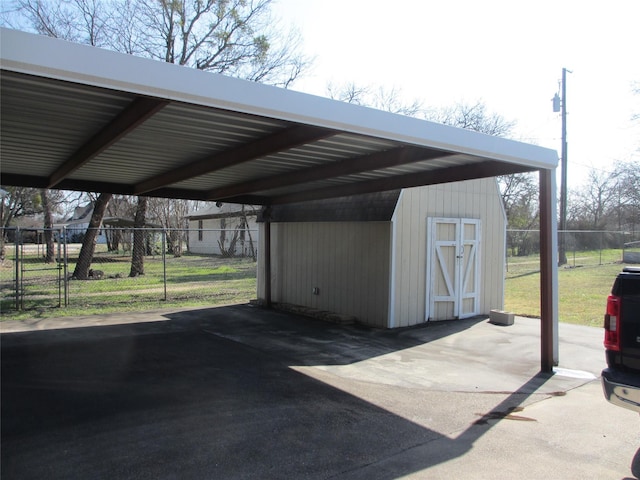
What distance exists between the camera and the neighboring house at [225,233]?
28237mm

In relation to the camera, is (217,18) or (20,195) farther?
(20,195)

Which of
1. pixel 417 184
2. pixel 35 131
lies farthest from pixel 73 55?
pixel 417 184

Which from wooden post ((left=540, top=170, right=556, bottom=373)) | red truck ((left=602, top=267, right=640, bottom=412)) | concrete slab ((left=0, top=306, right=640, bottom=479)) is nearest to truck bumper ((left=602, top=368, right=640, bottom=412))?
red truck ((left=602, top=267, right=640, bottom=412))

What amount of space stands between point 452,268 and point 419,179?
292 centimetres

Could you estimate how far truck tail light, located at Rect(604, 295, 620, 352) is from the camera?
11.1 ft

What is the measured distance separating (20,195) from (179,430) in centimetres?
3036

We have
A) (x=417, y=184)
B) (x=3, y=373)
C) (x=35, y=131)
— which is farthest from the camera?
(x=417, y=184)

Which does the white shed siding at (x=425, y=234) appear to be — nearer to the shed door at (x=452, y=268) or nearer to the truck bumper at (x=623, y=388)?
the shed door at (x=452, y=268)

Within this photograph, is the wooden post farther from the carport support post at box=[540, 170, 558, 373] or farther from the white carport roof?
the white carport roof

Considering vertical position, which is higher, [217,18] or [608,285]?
[217,18]

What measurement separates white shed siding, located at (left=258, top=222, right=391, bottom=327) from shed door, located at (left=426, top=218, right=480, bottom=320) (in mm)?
1105

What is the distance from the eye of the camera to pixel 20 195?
2836cm

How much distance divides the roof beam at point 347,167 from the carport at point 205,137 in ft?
0.06

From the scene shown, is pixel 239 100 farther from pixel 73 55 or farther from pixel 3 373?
pixel 3 373
